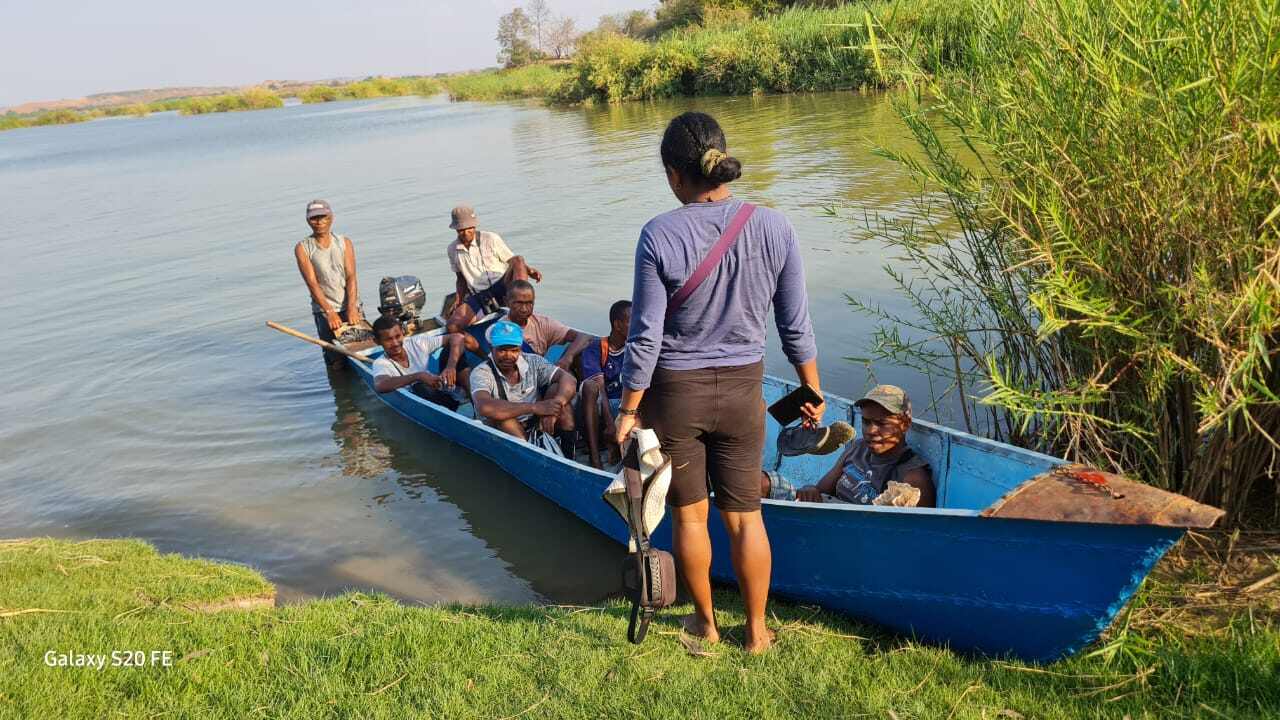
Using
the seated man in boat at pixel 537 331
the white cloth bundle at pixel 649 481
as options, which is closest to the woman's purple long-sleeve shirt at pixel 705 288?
the white cloth bundle at pixel 649 481

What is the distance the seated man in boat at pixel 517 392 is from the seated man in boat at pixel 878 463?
2003 millimetres

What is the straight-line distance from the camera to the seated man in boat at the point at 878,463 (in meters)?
4.41

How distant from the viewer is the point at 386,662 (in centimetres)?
386

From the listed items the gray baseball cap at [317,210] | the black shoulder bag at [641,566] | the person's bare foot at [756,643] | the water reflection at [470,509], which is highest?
the gray baseball cap at [317,210]

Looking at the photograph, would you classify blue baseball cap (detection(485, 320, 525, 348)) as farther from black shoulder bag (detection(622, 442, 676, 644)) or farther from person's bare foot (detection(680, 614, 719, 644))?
black shoulder bag (detection(622, 442, 676, 644))

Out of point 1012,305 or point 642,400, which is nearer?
point 642,400

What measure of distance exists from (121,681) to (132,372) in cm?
801

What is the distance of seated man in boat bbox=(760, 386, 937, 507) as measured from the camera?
441cm

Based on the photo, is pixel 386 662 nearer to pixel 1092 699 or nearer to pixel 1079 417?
pixel 1092 699

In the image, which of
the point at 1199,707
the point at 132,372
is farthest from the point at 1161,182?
the point at 132,372

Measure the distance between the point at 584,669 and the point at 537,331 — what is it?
439 centimetres

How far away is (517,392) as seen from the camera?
6512 mm

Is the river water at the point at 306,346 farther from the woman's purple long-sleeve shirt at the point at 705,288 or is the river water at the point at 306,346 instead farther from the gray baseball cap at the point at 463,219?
the woman's purple long-sleeve shirt at the point at 705,288

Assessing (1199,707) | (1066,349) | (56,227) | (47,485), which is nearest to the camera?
(1199,707)
